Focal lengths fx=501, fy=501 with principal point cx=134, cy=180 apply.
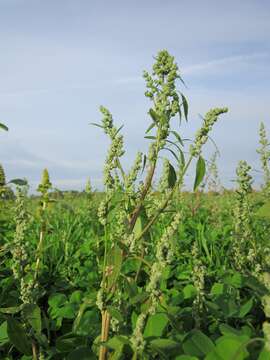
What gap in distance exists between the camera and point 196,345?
1759mm

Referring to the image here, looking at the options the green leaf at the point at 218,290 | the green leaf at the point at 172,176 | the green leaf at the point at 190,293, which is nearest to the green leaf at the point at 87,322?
the green leaf at the point at 190,293

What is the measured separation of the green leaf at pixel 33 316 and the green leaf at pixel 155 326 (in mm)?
457

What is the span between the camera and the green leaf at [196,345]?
1747mm

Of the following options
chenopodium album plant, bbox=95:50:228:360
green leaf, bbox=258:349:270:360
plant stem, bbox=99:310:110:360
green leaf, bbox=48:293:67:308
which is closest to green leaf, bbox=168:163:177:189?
chenopodium album plant, bbox=95:50:228:360

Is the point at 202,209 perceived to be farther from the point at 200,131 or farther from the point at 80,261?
the point at 200,131

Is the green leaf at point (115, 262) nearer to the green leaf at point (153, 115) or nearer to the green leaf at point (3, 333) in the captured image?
the green leaf at point (153, 115)

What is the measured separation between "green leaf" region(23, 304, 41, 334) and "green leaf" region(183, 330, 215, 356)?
2.15 feet

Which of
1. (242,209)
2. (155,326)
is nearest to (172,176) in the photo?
(155,326)

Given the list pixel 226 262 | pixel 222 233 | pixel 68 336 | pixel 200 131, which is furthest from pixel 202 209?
pixel 200 131

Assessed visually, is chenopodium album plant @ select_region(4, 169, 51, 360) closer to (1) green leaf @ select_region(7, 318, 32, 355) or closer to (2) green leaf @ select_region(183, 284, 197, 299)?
(1) green leaf @ select_region(7, 318, 32, 355)

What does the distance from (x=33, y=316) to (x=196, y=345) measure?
0.71 m

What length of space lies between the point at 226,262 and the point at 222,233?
27.6 inches

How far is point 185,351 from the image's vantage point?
1.74m

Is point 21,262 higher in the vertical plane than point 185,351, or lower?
higher
